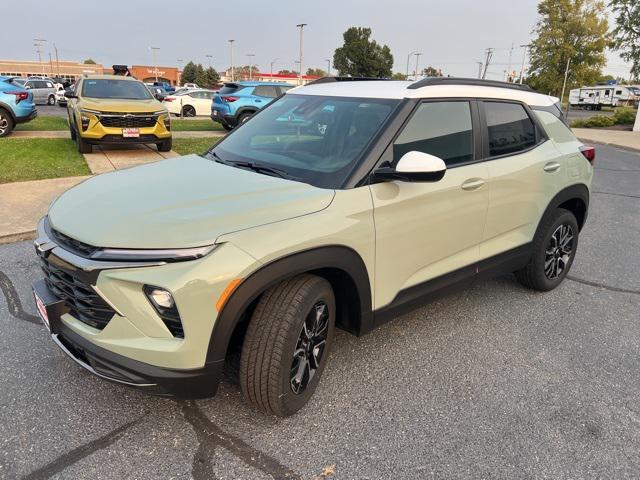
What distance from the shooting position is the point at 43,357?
309cm

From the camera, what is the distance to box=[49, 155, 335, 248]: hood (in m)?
2.18

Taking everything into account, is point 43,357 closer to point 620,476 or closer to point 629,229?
point 620,476

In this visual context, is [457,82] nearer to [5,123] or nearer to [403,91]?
[403,91]

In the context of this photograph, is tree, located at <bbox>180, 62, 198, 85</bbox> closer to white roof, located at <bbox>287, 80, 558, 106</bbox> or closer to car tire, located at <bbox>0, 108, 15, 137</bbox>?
car tire, located at <bbox>0, 108, 15, 137</bbox>

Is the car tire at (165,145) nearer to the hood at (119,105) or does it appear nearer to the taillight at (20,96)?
the hood at (119,105)

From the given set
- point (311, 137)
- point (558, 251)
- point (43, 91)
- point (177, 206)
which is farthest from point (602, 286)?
point (43, 91)

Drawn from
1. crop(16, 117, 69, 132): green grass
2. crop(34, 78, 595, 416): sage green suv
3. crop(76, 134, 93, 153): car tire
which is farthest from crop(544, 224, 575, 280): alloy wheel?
crop(16, 117, 69, 132): green grass

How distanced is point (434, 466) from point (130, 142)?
9.25 metres

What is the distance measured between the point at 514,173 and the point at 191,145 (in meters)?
9.45

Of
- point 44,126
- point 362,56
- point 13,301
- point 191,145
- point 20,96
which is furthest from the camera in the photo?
point 362,56

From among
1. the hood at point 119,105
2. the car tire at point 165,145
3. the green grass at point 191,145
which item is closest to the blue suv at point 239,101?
the green grass at point 191,145

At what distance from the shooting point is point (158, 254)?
2096 millimetres

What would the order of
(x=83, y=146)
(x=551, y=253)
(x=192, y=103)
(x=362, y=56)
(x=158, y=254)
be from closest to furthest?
1. (x=158, y=254)
2. (x=551, y=253)
3. (x=83, y=146)
4. (x=192, y=103)
5. (x=362, y=56)

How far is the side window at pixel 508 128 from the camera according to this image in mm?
3523
